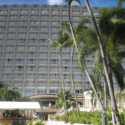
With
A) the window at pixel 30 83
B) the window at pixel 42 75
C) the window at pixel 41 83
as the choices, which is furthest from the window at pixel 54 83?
the window at pixel 30 83

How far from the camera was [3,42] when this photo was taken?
206 feet

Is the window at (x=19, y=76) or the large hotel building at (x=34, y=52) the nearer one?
the large hotel building at (x=34, y=52)

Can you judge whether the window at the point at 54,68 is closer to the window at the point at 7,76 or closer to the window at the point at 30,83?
the window at the point at 30,83

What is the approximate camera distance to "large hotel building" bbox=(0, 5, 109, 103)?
5853 cm

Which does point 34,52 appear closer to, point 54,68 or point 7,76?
point 54,68

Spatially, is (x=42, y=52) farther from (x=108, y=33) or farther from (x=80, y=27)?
(x=108, y=33)

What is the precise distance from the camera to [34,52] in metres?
61.5

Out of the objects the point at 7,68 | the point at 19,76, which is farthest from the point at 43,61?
the point at 7,68

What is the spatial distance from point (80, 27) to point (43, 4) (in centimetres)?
4467

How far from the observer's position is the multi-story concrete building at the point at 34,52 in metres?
58.5

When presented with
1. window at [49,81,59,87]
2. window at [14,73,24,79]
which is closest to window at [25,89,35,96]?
window at [14,73,24,79]

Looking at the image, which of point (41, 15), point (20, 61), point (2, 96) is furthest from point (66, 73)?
point (2, 96)

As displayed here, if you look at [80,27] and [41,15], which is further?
[41,15]

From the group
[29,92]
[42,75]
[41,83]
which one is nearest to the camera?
[29,92]
